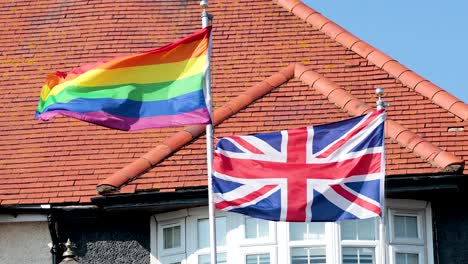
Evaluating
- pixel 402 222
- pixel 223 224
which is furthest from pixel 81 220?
pixel 402 222

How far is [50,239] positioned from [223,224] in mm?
2367

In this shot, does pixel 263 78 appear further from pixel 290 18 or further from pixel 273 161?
pixel 273 161

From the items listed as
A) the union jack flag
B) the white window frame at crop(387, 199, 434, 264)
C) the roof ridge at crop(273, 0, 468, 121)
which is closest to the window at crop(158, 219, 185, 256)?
the white window frame at crop(387, 199, 434, 264)

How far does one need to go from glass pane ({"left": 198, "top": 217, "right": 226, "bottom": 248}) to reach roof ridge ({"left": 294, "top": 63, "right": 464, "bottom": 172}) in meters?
2.38

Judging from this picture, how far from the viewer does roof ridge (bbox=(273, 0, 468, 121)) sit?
25.5 meters

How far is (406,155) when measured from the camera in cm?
2439

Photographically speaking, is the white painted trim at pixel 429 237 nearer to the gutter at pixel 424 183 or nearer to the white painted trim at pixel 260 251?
the gutter at pixel 424 183

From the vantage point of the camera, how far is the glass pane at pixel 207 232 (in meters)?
24.3

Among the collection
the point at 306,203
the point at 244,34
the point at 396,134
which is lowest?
the point at 306,203

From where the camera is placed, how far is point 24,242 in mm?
25125

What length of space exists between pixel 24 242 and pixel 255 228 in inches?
124

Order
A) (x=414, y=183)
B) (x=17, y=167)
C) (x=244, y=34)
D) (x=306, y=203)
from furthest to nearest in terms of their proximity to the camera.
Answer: (x=244, y=34)
(x=17, y=167)
(x=414, y=183)
(x=306, y=203)

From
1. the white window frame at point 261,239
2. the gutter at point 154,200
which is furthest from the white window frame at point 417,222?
the gutter at point 154,200

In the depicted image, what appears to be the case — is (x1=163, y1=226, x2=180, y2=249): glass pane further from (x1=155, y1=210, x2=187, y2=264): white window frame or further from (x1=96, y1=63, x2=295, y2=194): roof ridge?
(x1=96, y1=63, x2=295, y2=194): roof ridge
